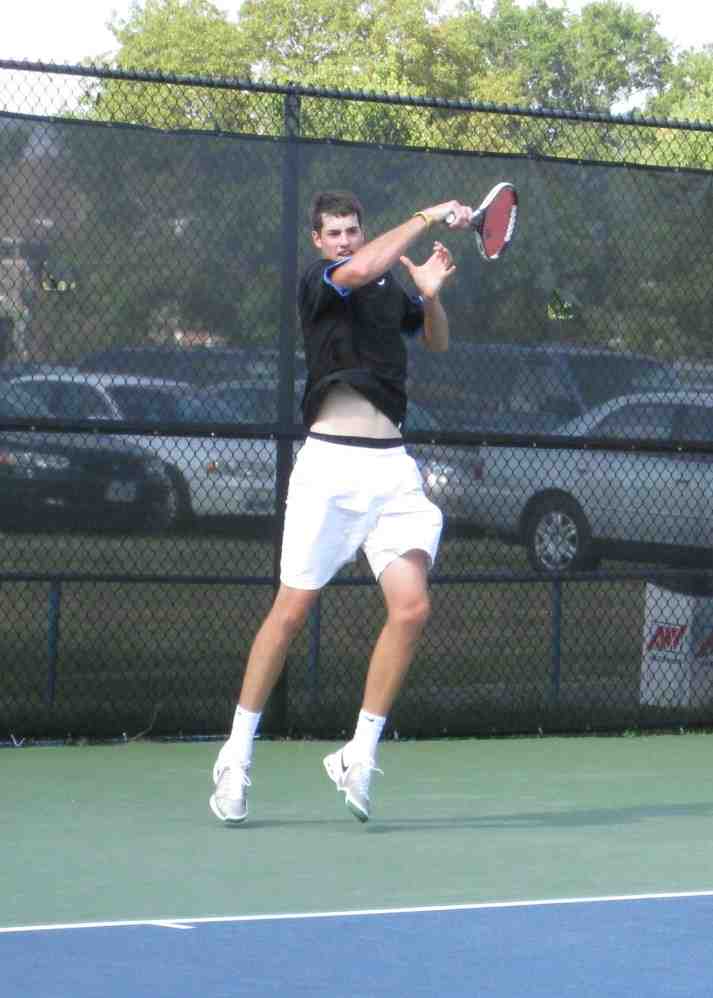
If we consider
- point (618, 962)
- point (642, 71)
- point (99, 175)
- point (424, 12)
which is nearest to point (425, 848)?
point (618, 962)

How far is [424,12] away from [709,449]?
65.1 metres

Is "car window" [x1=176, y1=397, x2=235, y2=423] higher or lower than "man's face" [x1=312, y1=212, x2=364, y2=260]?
lower

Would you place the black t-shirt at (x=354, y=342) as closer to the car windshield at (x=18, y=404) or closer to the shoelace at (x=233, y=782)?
the shoelace at (x=233, y=782)

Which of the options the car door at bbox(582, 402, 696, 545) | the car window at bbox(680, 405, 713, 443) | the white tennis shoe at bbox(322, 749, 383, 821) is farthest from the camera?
the car window at bbox(680, 405, 713, 443)

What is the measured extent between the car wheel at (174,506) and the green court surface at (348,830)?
0.86 metres

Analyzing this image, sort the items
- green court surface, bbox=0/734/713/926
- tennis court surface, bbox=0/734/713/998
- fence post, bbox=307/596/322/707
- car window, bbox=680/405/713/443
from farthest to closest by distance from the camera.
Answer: car window, bbox=680/405/713/443, fence post, bbox=307/596/322/707, green court surface, bbox=0/734/713/926, tennis court surface, bbox=0/734/713/998

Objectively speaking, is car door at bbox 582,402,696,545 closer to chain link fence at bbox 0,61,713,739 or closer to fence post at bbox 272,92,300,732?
chain link fence at bbox 0,61,713,739

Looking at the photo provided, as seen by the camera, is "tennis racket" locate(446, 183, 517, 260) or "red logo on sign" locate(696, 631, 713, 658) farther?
"red logo on sign" locate(696, 631, 713, 658)

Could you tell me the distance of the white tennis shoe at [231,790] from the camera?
255 inches

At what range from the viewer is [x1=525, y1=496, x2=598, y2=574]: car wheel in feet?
28.5

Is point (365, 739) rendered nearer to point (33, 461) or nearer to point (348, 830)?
point (348, 830)

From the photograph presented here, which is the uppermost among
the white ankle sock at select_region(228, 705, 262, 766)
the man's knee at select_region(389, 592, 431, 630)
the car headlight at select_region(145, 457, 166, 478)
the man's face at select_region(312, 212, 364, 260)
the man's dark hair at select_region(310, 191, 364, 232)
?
the man's dark hair at select_region(310, 191, 364, 232)

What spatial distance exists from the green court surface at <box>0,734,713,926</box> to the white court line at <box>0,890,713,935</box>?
6cm

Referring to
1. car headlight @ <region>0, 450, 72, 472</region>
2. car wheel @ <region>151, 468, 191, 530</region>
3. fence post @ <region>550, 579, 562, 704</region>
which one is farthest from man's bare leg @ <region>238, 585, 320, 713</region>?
fence post @ <region>550, 579, 562, 704</region>
